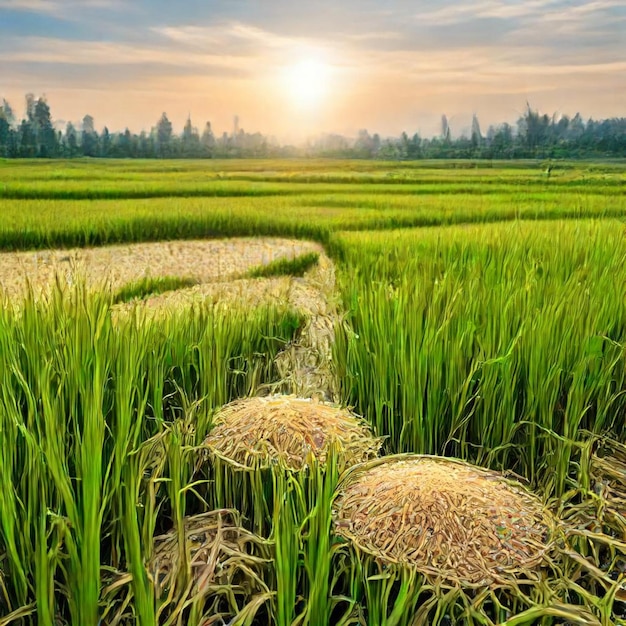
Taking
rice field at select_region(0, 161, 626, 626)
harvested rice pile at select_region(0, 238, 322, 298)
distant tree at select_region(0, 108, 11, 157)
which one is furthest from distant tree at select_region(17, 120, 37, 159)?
rice field at select_region(0, 161, 626, 626)

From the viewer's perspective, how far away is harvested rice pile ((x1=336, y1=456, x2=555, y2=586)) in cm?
75

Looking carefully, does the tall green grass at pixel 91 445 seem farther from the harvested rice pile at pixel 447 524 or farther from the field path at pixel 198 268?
the field path at pixel 198 268

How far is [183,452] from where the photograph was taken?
101cm

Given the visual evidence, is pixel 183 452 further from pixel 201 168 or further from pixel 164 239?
pixel 201 168

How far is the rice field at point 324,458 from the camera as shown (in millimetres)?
758

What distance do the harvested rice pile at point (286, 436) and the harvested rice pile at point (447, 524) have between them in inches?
4.3

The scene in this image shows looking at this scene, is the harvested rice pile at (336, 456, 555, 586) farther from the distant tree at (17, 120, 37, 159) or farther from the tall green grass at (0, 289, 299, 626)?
the distant tree at (17, 120, 37, 159)

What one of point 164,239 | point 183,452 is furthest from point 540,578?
point 164,239

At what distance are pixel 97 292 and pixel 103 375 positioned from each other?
343mm

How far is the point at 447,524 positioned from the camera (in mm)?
775

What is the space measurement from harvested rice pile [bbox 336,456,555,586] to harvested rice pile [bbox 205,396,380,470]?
0.36 feet

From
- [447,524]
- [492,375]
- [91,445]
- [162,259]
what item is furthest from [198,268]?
[447,524]

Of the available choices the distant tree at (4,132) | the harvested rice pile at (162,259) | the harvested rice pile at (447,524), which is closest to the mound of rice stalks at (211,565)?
the harvested rice pile at (447,524)

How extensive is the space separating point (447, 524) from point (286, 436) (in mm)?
293
